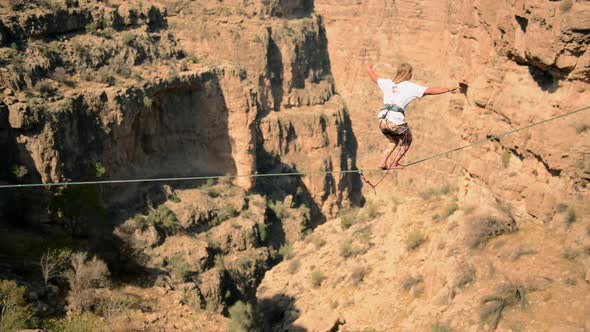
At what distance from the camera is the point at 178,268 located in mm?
25938

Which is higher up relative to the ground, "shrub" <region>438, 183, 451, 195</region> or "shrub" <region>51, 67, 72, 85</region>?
"shrub" <region>51, 67, 72, 85</region>

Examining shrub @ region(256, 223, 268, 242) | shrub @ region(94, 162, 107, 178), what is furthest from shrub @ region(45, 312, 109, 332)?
shrub @ region(256, 223, 268, 242)

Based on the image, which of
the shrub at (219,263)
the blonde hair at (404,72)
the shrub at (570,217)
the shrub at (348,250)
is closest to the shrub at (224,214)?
the shrub at (219,263)

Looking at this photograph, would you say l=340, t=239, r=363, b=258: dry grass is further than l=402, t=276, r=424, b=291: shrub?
Yes

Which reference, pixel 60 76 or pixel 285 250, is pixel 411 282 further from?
pixel 60 76

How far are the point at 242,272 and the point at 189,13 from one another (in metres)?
14.2

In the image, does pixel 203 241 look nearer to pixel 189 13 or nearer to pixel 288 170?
pixel 288 170

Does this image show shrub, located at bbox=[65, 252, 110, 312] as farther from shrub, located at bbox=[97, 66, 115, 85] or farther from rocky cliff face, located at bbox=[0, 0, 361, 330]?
shrub, located at bbox=[97, 66, 115, 85]

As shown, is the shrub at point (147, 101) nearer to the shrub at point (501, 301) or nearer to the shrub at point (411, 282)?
the shrub at point (411, 282)

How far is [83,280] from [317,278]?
660 cm

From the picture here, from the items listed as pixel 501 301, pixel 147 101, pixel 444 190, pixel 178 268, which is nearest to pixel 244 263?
pixel 178 268

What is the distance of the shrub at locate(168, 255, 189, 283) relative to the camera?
25.1m

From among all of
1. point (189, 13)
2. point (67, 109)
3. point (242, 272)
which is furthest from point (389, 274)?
point (189, 13)

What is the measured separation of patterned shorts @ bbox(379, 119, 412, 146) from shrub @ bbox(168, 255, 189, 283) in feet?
44.4
